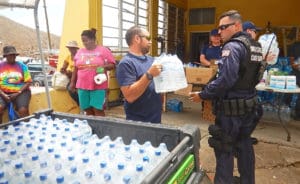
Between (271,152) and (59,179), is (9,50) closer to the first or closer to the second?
(59,179)

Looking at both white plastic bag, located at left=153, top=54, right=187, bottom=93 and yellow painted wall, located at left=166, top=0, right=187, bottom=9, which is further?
yellow painted wall, located at left=166, top=0, right=187, bottom=9

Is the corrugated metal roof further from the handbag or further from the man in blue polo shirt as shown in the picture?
the handbag

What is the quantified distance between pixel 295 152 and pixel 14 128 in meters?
3.87

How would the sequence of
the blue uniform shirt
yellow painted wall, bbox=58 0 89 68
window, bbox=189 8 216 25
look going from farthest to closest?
window, bbox=189 8 216 25 → yellow painted wall, bbox=58 0 89 68 → the blue uniform shirt

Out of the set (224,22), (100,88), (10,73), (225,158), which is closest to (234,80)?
(224,22)

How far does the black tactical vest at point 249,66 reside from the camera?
8.30 ft

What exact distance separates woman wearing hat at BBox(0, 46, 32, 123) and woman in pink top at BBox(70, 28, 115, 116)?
2.83ft

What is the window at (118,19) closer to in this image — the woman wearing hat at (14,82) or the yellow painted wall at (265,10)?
the woman wearing hat at (14,82)

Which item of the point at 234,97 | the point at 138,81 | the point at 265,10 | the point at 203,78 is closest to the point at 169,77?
the point at 138,81

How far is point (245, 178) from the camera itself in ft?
9.24

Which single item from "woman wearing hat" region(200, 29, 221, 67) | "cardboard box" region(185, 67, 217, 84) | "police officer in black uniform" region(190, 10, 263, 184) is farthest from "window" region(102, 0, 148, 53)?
"police officer in black uniform" region(190, 10, 263, 184)

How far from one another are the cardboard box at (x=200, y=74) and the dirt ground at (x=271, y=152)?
0.84 metres

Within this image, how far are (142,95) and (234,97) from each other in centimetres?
93

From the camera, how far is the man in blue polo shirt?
2.21 m
